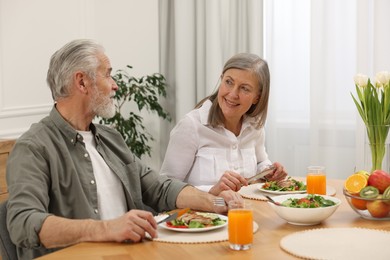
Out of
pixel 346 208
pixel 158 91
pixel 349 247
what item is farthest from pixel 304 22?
pixel 349 247

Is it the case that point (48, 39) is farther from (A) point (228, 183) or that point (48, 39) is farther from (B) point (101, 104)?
(A) point (228, 183)

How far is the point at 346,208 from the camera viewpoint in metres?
2.42

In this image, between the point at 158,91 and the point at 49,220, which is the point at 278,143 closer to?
the point at 158,91

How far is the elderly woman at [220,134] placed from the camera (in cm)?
301

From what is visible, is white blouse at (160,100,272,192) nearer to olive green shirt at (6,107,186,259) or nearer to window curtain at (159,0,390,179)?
olive green shirt at (6,107,186,259)

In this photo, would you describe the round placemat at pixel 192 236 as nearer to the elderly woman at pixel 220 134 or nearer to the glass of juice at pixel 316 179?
the glass of juice at pixel 316 179

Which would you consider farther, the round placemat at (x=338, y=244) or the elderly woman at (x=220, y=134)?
the elderly woman at (x=220, y=134)

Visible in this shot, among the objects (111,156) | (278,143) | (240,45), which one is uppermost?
(240,45)

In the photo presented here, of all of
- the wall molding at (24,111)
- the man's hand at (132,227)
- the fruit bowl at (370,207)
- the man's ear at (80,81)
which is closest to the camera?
the man's hand at (132,227)

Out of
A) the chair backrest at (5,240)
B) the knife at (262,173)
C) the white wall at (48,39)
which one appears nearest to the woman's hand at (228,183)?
the knife at (262,173)

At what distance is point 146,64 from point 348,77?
5.10ft

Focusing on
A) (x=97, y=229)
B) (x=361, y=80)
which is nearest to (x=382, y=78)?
(x=361, y=80)

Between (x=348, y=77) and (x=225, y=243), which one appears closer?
(x=225, y=243)

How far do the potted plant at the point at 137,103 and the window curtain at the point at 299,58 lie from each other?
166mm
